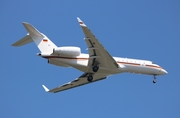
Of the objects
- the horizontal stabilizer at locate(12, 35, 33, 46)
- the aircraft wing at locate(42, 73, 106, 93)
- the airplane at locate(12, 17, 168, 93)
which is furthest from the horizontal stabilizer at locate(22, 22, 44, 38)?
the aircraft wing at locate(42, 73, 106, 93)

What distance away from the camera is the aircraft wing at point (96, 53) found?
31.0 meters

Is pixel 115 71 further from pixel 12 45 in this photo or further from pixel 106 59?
pixel 12 45

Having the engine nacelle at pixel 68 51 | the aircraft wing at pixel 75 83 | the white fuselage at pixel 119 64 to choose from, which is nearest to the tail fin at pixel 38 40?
the white fuselage at pixel 119 64

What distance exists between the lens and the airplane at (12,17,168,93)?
32.8 m

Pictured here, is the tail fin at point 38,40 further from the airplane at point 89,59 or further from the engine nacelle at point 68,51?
the engine nacelle at point 68,51

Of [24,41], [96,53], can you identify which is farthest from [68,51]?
[24,41]

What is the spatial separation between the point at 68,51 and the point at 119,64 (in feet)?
19.5

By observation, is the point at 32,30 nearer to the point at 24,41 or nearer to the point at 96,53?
the point at 24,41

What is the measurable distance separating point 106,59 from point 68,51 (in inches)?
148

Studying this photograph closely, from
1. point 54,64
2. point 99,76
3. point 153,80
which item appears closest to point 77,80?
point 99,76

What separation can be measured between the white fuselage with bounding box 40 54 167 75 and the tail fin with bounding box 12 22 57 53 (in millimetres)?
1067

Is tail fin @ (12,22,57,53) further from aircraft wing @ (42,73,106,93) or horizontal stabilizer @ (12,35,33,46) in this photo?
aircraft wing @ (42,73,106,93)

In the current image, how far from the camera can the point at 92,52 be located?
3359 centimetres

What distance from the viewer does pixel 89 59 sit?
34375 mm
